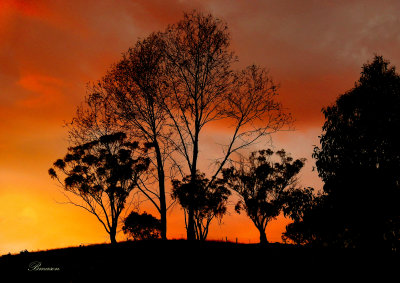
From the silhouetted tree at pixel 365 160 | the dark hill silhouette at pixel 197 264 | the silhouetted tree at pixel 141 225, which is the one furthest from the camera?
the silhouetted tree at pixel 141 225

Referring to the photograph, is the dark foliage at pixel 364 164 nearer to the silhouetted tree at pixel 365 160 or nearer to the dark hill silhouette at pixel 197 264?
the silhouetted tree at pixel 365 160

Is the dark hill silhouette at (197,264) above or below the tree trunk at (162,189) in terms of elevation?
below

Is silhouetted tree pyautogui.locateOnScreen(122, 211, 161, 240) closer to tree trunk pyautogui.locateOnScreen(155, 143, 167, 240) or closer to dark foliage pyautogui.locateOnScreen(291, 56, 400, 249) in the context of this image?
tree trunk pyautogui.locateOnScreen(155, 143, 167, 240)

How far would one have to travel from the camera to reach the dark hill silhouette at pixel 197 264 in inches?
462

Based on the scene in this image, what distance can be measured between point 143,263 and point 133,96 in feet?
50.6

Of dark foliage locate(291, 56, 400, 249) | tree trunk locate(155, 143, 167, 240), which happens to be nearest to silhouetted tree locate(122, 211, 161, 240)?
tree trunk locate(155, 143, 167, 240)

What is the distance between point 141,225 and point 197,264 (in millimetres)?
27784

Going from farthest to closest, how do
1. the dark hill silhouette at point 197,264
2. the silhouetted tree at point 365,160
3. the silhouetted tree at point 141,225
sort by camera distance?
the silhouetted tree at point 141,225, the silhouetted tree at point 365,160, the dark hill silhouette at point 197,264

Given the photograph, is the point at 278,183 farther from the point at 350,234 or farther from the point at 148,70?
the point at 148,70

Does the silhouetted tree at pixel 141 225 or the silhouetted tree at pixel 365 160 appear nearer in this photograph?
the silhouetted tree at pixel 365 160

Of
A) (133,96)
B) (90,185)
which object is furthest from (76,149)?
(133,96)

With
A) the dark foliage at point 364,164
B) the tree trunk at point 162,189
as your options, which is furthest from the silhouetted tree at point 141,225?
the dark foliage at point 364,164

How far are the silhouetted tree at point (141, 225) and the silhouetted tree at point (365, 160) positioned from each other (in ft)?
68.9

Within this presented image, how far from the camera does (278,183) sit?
48844mm
